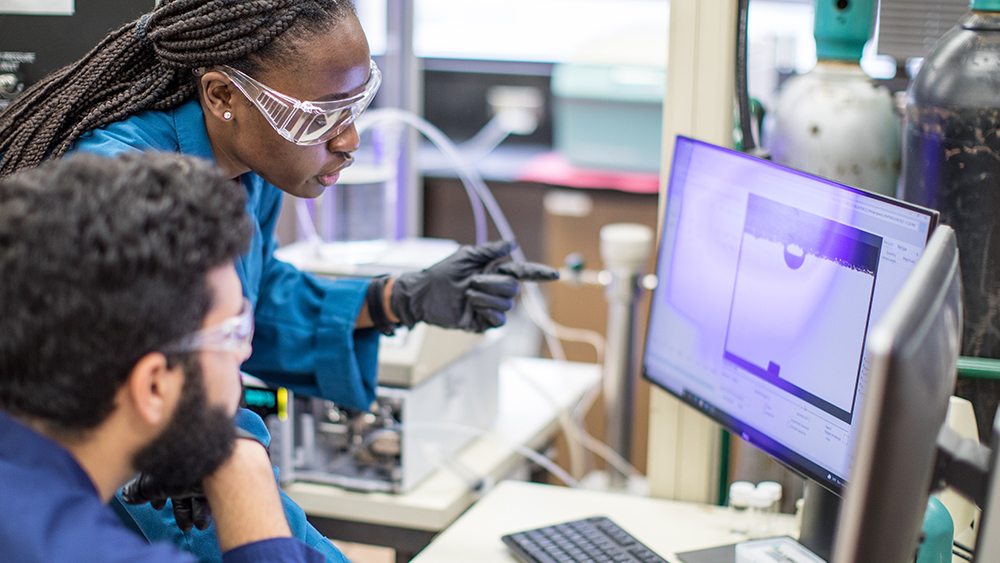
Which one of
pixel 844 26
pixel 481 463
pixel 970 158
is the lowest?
pixel 481 463

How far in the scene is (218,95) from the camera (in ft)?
3.93

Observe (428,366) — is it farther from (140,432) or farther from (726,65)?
(140,432)

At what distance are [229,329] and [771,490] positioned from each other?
2.66ft

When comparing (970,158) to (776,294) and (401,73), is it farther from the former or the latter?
(401,73)

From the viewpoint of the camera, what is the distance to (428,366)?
61.6 inches

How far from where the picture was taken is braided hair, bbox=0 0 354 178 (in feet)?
3.76

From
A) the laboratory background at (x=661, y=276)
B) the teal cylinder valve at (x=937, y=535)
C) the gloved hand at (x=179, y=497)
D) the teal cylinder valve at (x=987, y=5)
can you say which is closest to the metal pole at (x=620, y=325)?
the laboratory background at (x=661, y=276)

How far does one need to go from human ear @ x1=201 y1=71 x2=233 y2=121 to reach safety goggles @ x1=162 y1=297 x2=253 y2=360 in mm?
434

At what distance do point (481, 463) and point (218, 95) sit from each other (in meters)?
0.80

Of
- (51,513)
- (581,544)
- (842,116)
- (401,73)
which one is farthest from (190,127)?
(401,73)

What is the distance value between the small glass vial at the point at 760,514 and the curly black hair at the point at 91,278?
83cm

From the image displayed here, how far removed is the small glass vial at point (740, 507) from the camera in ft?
4.25

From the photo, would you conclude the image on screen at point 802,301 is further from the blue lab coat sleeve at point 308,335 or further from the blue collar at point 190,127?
the blue collar at point 190,127

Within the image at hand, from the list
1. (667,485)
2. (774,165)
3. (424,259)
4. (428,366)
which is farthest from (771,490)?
(424,259)
